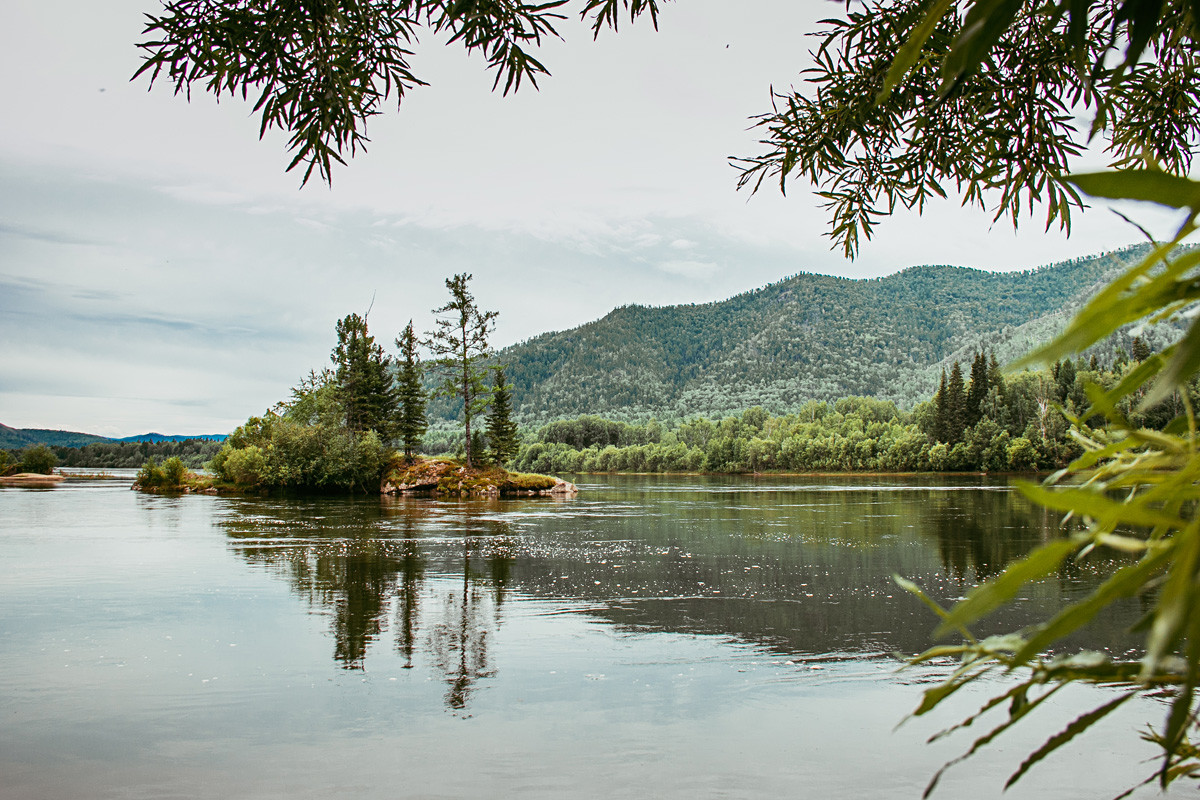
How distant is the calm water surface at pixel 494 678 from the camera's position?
189 inches

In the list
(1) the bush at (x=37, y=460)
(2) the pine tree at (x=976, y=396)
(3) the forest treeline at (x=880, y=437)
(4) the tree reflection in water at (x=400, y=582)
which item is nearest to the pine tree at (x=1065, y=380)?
(3) the forest treeline at (x=880, y=437)

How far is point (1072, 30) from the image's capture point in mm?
695

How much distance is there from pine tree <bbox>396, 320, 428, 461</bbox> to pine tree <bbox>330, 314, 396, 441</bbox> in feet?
3.24

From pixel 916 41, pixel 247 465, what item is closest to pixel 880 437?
pixel 247 465

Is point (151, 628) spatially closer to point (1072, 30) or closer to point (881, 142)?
point (881, 142)

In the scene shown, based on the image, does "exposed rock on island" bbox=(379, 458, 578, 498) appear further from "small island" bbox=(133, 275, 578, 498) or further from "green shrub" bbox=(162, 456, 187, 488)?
"green shrub" bbox=(162, 456, 187, 488)

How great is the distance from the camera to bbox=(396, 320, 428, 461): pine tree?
53969mm

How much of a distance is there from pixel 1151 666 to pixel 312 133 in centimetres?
461

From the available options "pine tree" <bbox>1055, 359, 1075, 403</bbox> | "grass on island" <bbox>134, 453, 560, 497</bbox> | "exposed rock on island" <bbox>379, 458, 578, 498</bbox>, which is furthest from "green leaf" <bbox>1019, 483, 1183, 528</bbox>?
"pine tree" <bbox>1055, 359, 1075, 403</bbox>

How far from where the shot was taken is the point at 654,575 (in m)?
13.0

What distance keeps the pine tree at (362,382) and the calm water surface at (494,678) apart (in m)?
38.3

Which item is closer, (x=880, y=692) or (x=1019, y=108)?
(x=1019, y=108)

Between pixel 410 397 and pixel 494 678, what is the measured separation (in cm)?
4892

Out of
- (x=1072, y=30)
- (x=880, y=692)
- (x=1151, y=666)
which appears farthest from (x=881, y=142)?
(x=1151, y=666)
